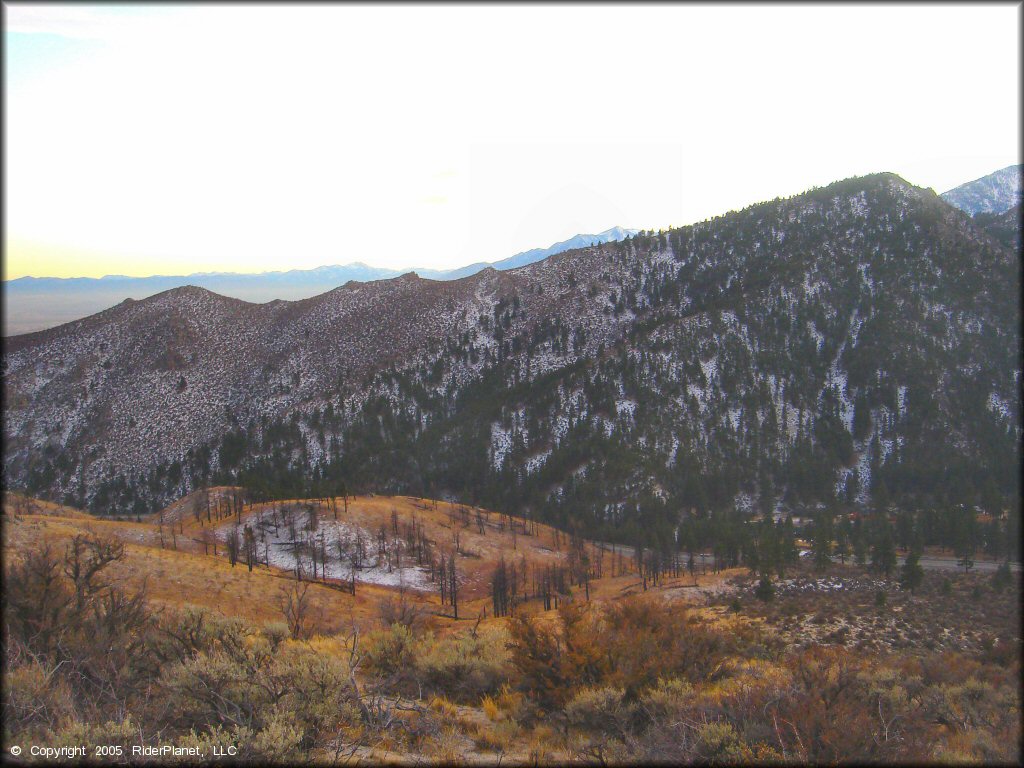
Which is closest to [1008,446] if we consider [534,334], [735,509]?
[735,509]

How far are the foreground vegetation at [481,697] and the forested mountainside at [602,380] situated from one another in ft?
233

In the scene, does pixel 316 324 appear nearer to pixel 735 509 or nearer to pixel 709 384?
pixel 709 384

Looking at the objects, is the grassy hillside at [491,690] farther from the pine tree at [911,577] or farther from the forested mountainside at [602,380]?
the forested mountainside at [602,380]

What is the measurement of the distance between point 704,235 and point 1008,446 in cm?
7713

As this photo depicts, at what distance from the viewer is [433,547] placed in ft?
212

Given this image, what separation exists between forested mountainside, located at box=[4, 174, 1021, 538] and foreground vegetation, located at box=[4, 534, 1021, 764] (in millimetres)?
71083

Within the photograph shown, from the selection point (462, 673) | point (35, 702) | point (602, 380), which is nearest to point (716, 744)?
point (462, 673)

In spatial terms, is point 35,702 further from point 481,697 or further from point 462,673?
point 481,697

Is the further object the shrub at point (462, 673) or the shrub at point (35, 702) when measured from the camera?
the shrub at point (462, 673)

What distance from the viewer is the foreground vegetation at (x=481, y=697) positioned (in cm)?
867

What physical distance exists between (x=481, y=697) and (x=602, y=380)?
318 ft

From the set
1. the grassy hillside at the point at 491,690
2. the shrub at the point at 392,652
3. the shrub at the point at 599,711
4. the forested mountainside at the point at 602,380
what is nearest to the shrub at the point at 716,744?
the grassy hillside at the point at 491,690

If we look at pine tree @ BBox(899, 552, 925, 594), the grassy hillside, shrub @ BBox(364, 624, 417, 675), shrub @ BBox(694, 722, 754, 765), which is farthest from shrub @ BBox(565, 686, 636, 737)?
pine tree @ BBox(899, 552, 925, 594)

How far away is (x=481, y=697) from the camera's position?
580 inches
